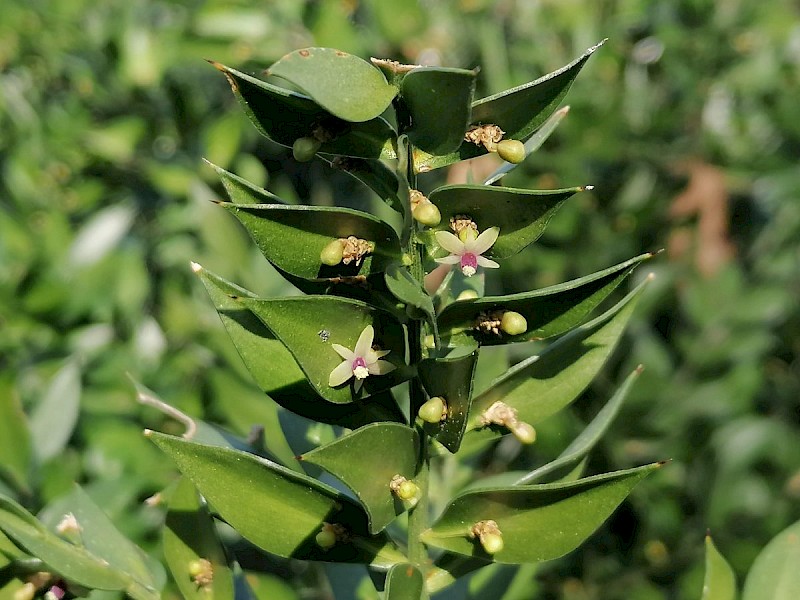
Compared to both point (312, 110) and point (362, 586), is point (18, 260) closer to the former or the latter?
point (362, 586)

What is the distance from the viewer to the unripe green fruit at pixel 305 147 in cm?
45

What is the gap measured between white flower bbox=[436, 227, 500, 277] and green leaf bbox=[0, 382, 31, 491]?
0.45 meters

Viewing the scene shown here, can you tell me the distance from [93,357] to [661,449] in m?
0.91

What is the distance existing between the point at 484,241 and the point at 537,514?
14 cm

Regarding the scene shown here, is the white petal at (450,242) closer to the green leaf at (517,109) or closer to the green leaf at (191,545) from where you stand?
the green leaf at (517,109)

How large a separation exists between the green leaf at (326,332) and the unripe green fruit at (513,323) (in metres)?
0.05

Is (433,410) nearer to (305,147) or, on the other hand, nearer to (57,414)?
(305,147)

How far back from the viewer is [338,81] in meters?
0.41

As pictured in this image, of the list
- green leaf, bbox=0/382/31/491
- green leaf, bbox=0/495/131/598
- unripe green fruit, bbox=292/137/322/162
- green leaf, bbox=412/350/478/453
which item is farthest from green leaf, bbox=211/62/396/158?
green leaf, bbox=0/382/31/491

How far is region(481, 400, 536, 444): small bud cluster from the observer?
20.0 inches

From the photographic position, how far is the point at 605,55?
1846 mm

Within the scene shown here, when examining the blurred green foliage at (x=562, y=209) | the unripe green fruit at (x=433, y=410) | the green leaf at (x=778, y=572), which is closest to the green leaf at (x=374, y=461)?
the unripe green fruit at (x=433, y=410)

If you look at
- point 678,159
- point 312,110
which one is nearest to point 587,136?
point 678,159

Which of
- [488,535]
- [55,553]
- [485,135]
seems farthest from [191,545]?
[485,135]
